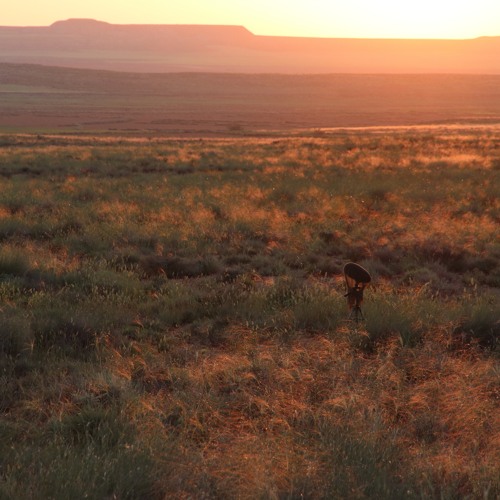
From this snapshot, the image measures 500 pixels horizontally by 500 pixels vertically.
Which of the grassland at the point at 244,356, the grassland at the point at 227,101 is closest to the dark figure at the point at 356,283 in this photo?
the grassland at the point at 244,356

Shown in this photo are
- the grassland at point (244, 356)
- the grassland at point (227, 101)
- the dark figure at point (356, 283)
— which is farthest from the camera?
the grassland at point (227, 101)

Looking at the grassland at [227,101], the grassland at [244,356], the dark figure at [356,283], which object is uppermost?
the grassland at [227,101]

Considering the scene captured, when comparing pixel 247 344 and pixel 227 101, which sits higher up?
pixel 227 101

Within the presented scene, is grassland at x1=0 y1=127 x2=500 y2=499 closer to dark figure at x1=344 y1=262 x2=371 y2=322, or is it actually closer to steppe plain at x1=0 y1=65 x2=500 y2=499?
steppe plain at x1=0 y1=65 x2=500 y2=499

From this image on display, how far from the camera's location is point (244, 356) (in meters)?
4.92

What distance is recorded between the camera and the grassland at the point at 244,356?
3211 millimetres

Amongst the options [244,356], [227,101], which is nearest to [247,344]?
[244,356]

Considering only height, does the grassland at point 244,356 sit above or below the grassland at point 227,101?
below

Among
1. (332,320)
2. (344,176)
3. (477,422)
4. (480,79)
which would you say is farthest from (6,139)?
(480,79)

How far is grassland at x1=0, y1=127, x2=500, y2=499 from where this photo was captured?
10.5ft

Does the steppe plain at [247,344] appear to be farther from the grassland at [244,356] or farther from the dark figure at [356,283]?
the dark figure at [356,283]

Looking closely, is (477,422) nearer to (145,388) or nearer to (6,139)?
(145,388)

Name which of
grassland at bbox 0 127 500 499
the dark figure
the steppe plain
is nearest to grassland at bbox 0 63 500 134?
the steppe plain

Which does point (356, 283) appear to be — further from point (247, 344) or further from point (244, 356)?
point (244, 356)
